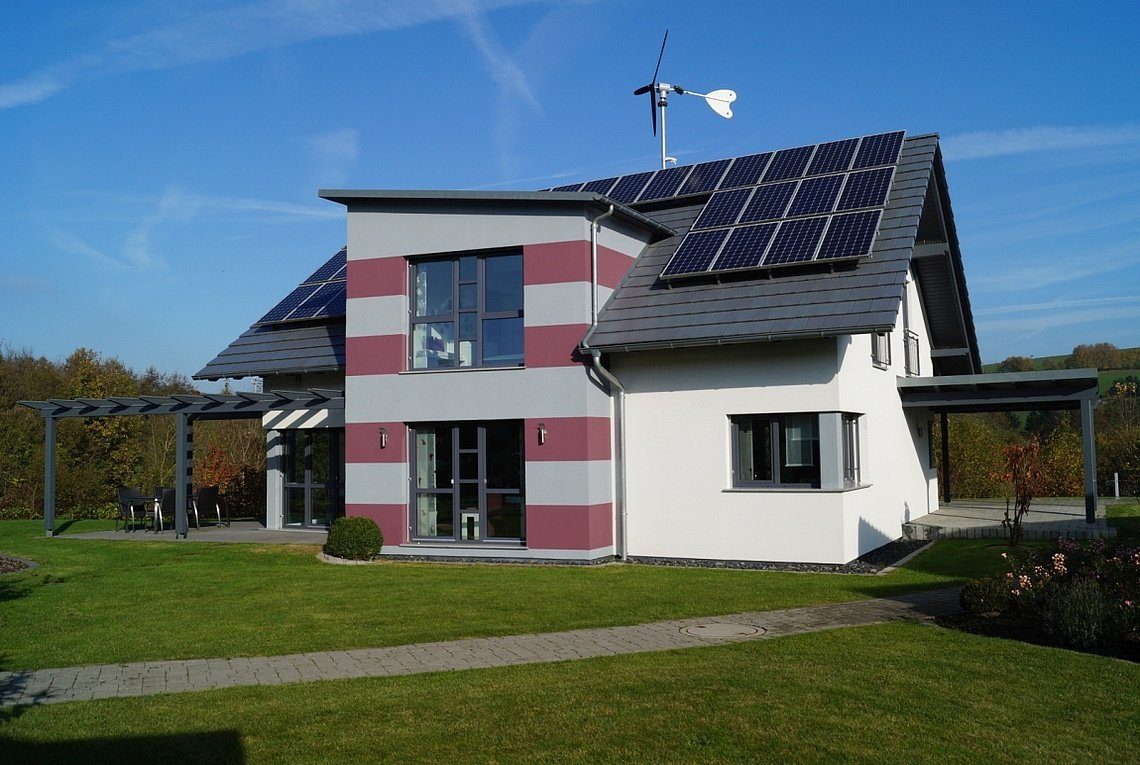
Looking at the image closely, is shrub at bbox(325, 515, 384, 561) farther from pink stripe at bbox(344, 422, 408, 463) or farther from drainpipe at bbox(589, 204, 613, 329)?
drainpipe at bbox(589, 204, 613, 329)

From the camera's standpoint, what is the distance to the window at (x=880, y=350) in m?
17.0

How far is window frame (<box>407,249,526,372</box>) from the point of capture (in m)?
16.0

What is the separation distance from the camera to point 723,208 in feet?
57.3

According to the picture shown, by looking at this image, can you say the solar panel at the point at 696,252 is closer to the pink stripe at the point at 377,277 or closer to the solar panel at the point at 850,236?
A: the solar panel at the point at 850,236

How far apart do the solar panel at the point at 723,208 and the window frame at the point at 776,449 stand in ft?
12.7

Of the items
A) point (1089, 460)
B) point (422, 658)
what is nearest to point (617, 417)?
point (422, 658)

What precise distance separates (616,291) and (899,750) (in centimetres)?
1153

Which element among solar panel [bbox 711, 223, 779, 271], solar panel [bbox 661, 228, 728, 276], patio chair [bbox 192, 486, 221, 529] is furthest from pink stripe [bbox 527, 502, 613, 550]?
patio chair [bbox 192, 486, 221, 529]

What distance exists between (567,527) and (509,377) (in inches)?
104

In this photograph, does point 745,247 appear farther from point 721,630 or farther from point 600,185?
point 721,630

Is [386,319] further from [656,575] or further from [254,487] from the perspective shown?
[254,487]

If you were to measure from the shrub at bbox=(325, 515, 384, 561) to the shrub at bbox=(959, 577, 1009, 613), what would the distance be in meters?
9.41

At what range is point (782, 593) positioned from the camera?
38.4 feet

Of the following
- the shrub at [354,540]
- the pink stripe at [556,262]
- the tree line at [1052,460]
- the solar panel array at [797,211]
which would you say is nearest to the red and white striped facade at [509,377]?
the pink stripe at [556,262]
